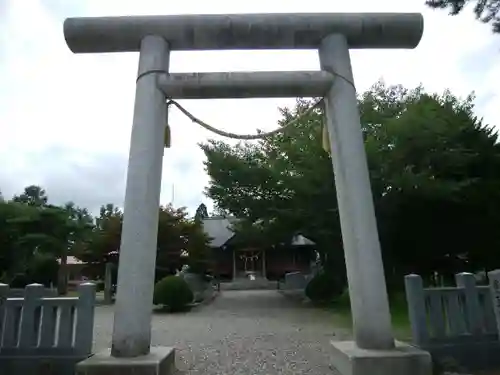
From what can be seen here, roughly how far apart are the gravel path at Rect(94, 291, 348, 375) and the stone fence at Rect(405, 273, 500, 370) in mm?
1382

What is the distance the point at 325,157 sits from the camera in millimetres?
12797

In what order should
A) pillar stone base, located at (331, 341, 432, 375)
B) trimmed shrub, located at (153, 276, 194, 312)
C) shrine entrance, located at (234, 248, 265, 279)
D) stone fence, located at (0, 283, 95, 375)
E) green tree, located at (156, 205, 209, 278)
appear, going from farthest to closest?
shrine entrance, located at (234, 248, 265, 279) < green tree, located at (156, 205, 209, 278) < trimmed shrub, located at (153, 276, 194, 312) < stone fence, located at (0, 283, 95, 375) < pillar stone base, located at (331, 341, 432, 375)

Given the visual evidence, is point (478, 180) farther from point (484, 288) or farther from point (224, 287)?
point (224, 287)

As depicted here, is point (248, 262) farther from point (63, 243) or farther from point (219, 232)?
point (63, 243)

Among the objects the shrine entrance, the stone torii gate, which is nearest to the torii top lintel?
the stone torii gate

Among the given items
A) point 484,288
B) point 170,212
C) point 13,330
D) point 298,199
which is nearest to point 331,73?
point 484,288

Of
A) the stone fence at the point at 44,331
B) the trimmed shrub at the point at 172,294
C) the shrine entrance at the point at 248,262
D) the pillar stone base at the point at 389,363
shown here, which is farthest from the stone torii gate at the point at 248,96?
the shrine entrance at the point at 248,262

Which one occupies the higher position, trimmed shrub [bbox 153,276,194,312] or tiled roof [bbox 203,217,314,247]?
tiled roof [bbox 203,217,314,247]

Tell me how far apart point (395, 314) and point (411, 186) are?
11.9 ft

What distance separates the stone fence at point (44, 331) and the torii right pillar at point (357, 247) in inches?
124

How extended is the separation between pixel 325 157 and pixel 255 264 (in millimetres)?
19805

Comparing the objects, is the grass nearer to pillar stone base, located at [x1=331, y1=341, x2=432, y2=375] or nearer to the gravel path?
the gravel path

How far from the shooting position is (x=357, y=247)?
4.68 meters

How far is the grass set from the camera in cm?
829
